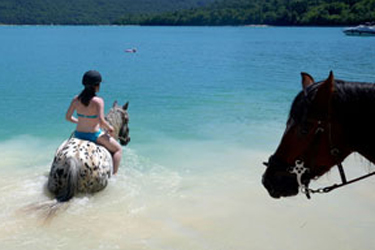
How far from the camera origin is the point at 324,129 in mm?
2467

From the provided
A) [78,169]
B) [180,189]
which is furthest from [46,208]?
[180,189]

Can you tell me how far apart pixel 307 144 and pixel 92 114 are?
4.24 m

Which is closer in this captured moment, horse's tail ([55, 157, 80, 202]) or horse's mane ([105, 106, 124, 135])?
horse's tail ([55, 157, 80, 202])

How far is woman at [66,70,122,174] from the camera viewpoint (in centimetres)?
596

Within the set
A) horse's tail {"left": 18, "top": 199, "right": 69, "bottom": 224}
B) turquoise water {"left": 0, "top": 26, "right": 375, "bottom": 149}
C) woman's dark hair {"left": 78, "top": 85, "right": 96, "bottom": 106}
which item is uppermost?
woman's dark hair {"left": 78, "top": 85, "right": 96, "bottom": 106}

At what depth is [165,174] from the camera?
771 cm

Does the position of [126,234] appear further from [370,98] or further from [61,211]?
[370,98]

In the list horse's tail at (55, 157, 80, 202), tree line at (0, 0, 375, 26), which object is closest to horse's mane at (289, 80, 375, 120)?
horse's tail at (55, 157, 80, 202)

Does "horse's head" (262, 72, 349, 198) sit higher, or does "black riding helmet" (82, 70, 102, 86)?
"horse's head" (262, 72, 349, 198)

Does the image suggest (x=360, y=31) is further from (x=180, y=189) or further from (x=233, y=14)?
(x=233, y=14)

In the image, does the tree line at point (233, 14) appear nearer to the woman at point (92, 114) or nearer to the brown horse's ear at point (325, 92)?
the woman at point (92, 114)

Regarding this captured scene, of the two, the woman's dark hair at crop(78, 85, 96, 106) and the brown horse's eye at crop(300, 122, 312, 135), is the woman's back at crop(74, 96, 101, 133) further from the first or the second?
the brown horse's eye at crop(300, 122, 312, 135)

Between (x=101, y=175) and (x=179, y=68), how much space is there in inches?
921

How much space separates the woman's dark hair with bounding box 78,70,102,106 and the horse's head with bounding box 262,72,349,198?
3.80m
